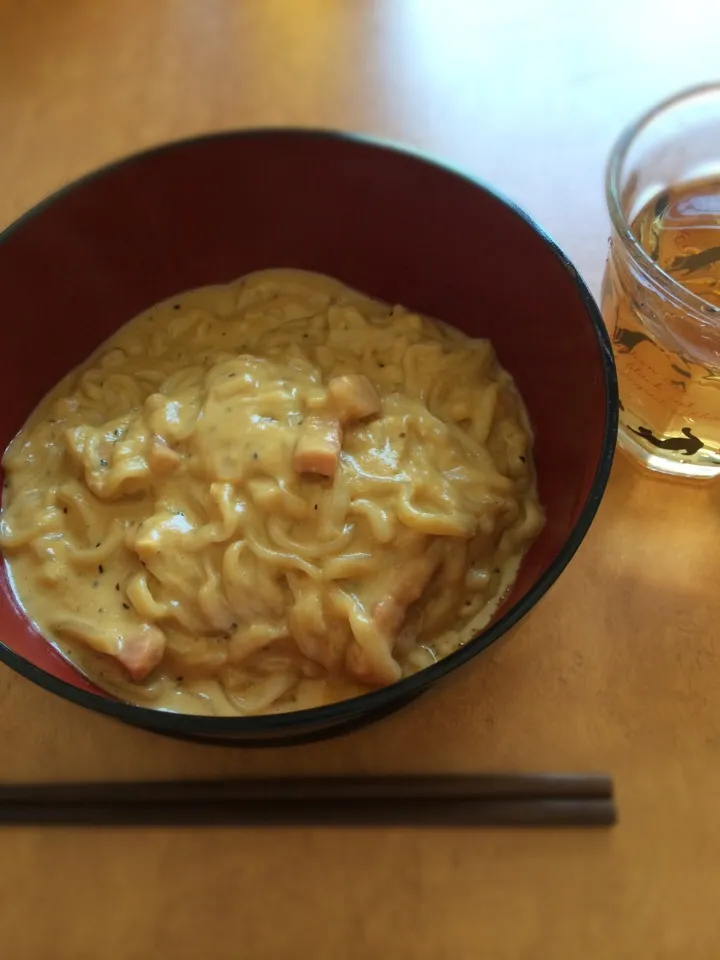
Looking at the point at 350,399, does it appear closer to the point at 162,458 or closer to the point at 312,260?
the point at 162,458

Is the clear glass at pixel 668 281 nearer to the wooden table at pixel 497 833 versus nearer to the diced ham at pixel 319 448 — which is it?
the wooden table at pixel 497 833

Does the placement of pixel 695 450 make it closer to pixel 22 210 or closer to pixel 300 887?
pixel 300 887

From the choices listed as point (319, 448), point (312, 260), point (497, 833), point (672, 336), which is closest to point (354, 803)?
point (497, 833)

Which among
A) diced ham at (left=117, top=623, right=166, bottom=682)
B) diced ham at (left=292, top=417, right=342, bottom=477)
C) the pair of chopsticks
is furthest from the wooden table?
diced ham at (left=292, top=417, right=342, bottom=477)

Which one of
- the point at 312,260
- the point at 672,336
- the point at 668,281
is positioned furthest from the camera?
the point at 312,260

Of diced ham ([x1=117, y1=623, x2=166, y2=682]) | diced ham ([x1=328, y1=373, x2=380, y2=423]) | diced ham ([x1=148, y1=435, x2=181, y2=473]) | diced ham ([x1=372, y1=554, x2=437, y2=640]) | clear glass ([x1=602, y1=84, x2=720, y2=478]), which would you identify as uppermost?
clear glass ([x1=602, y1=84, x2=720, y2=478])

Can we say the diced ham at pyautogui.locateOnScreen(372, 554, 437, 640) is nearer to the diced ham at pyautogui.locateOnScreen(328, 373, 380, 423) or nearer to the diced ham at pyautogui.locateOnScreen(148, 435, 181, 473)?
the diced ham at pyautogui.locateOnScreen(328, 373, 380, 423)

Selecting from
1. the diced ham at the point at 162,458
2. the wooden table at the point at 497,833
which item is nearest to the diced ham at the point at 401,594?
the wooden table at the point at 497,833
